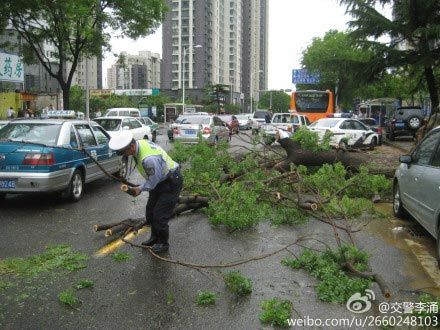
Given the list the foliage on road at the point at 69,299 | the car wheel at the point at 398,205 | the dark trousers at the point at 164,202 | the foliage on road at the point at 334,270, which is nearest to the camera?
the foliage on road at the point at 69,299

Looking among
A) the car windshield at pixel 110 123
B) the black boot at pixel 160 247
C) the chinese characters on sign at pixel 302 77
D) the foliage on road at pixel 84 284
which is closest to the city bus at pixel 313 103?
the car windshield at pixel 110 123

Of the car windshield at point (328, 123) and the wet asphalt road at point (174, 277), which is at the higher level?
the car windshield at point (328, 123)

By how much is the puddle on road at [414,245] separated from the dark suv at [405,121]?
1971cm

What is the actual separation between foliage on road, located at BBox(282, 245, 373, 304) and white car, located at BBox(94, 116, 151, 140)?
13235 millimetres

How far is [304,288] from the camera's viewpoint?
496cm

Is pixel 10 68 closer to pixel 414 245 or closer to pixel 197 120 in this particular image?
pixel 197 120

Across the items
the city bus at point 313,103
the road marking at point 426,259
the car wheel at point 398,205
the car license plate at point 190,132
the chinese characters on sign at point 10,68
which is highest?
the chinese characters on sign at point 10,68

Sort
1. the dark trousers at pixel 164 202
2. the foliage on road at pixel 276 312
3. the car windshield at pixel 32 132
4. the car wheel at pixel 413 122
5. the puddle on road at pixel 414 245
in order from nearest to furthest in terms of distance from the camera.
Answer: the foliage on road at pixel 276 312, the puddle on road at pixel 414 245, the dark trousers at pixel 164 202, the car windshield at pixel 32 132, the car wheel at pixel 413 122

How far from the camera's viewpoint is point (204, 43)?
12300 centimetres

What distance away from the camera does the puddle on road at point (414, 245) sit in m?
5.21

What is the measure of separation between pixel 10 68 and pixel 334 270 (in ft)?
77.2

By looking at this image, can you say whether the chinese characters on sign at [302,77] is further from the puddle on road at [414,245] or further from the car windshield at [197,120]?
the puddle on road at [414,245]

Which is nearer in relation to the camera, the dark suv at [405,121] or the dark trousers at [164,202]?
the dark trousers at [164,202]

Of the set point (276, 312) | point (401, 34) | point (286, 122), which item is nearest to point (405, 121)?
point (286, 122)
